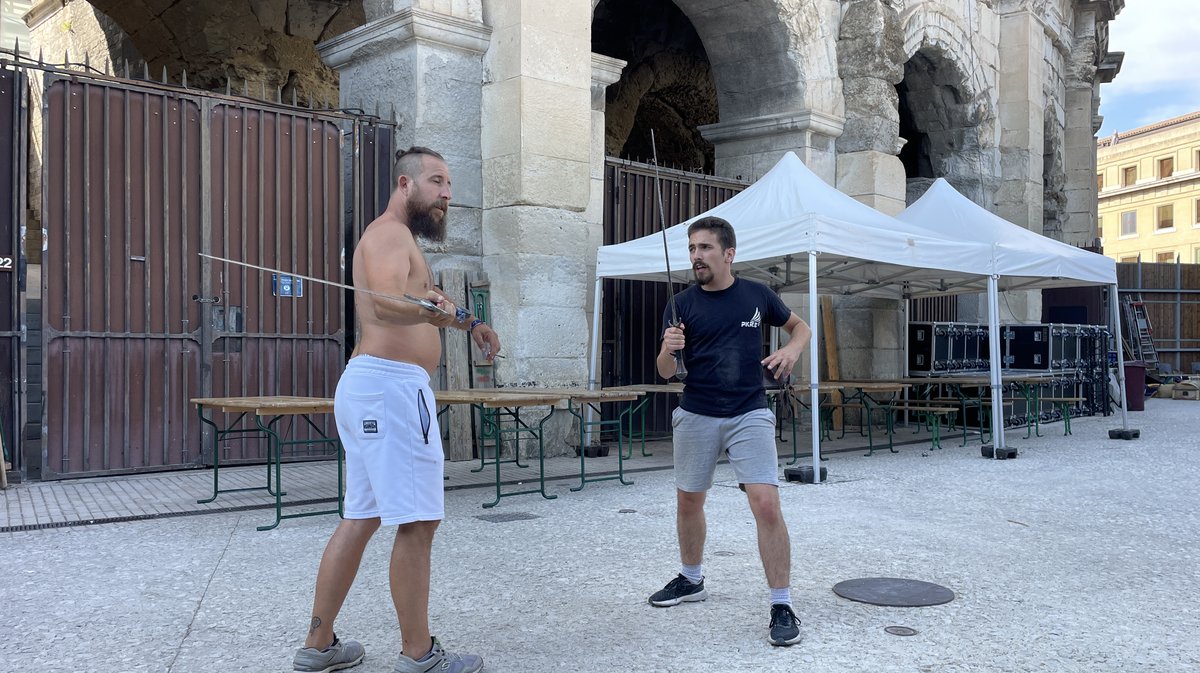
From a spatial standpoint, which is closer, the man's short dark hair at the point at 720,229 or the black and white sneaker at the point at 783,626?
the black and white sneaker at the point at 783,626

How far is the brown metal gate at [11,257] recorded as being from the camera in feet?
23.3

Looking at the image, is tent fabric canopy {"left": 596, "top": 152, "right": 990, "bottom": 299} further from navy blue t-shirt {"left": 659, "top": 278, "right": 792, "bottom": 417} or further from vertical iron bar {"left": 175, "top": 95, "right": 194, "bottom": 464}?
navy blue t-shirt {"left": 659, "top": 278, "right": 792, "bottom": 417}

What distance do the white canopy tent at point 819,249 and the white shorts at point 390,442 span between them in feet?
14.2

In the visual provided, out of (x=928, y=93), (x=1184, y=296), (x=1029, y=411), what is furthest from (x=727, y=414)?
(x=1184, y=296)

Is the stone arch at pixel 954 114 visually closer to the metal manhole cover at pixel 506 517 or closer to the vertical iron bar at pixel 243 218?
the vertical iron bar at pixel 243 218

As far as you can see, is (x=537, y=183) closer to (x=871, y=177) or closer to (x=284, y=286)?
(x=284, y=286)

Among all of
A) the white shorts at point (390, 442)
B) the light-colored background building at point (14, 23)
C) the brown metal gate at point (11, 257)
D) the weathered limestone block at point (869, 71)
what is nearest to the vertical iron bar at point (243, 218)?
the brown metal gate at point (11, 257)

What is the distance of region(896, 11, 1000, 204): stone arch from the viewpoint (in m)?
15.1

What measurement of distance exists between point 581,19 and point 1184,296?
18730mm

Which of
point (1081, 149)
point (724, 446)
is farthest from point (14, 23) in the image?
point (1081, 149)

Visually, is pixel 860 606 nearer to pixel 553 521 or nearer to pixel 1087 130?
pixel 553 521

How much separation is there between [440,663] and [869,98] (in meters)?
10.9

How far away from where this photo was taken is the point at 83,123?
734cm

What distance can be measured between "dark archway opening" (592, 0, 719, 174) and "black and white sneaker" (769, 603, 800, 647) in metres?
13.1
